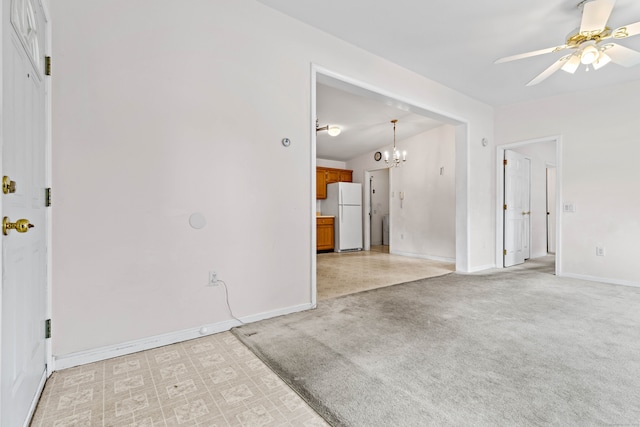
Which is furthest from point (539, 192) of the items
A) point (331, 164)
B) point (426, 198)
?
point (331, 164)

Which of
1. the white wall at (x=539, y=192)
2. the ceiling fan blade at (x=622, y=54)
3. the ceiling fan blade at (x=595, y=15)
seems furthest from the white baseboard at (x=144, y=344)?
the white wall at (x=539, y=192)

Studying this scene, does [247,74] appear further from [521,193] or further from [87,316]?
[521,193]

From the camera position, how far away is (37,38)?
62.8 inches

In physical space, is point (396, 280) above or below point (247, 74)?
below

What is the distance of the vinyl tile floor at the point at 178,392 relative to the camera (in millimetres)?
1365

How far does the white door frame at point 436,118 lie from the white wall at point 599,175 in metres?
1.18

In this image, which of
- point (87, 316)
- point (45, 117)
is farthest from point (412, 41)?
point (87, 316)

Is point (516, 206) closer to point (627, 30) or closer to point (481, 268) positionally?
point (481, 268)

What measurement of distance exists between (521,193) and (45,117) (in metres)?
6.46

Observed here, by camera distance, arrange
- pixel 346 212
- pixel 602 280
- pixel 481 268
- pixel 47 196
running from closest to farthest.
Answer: pixel 47 196
pixel 602 280
pixel 481 268
pixel 346 212

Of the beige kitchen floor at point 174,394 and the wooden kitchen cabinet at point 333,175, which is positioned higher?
the wooden kitchen cabinet at point 333,175

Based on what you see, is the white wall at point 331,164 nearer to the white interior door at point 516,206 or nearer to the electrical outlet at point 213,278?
the white interior door at point 516,206

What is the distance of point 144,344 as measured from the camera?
205 cm

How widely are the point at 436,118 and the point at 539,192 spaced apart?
3.67m
